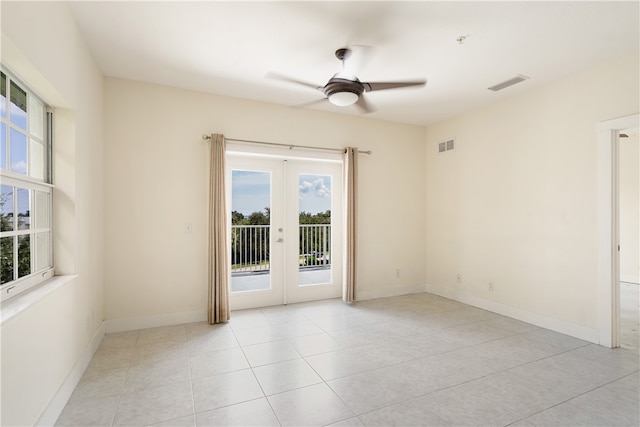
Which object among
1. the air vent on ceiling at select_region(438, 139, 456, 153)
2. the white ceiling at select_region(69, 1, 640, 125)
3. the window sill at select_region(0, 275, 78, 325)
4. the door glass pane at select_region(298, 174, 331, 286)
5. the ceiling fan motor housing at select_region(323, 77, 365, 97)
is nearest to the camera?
the window sill at select_region(0, 275, 78, 325)

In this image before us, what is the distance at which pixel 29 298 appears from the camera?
71.6 inches

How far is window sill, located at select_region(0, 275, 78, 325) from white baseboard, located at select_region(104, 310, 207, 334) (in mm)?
1511

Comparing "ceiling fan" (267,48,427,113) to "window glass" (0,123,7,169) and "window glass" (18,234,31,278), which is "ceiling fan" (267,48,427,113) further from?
"window glass" (18,234,31,278)

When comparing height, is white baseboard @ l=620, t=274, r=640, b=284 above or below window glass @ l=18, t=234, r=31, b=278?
below

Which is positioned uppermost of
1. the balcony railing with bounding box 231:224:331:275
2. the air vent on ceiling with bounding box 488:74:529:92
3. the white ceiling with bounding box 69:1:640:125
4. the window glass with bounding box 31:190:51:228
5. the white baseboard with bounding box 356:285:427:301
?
the white ceiling with bounding box 69:1:640:125

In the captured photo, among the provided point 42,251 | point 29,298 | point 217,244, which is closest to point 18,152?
point 42,251

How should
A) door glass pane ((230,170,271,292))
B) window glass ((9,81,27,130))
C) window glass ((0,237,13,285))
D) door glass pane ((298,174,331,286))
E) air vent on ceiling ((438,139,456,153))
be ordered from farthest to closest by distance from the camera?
air vent on ceiling ((438,139,456,153)) → door glass pane ((298,174,331,286)) → door glass pane ((230,170,271,292)) → window glass ((9,81,27,130)) → window glass ((0,237,13,285))

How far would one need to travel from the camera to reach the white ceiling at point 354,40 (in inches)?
96.0

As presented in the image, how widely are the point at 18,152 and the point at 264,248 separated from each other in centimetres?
303

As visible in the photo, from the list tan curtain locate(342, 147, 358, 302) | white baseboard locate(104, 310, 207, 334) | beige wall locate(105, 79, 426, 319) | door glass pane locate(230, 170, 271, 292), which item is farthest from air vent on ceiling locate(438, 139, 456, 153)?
white baseboard locate(104, 310, 207, 334)

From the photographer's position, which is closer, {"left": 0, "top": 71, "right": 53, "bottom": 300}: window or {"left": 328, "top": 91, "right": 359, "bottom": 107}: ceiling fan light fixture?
{"left": 0, "top": 71, "right": 53, "bottom": 300}: window

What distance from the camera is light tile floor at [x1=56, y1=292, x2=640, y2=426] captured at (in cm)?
214

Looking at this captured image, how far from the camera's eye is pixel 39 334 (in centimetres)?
183

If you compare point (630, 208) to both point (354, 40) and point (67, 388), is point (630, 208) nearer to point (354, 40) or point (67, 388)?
point (354, 40)
